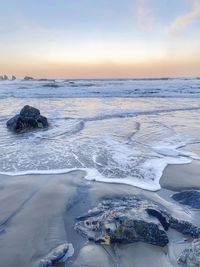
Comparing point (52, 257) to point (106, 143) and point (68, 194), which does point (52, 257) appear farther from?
point (106, 143)

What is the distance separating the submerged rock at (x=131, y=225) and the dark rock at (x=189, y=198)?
58cm

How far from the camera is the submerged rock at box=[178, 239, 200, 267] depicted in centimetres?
280

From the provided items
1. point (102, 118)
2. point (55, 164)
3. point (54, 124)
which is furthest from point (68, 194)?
point (102, 118)

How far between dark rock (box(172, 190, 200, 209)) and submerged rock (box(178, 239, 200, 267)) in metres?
1.37

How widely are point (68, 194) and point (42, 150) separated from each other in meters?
2.86

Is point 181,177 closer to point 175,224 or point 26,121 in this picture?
point 175,224

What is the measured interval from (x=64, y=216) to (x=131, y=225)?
95 cm

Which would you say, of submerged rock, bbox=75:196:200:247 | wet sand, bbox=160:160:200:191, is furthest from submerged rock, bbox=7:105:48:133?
submerged rock, bbox=75:196:200:247

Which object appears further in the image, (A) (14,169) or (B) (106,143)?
(B) (106,143)

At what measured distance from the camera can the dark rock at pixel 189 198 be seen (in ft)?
14.3

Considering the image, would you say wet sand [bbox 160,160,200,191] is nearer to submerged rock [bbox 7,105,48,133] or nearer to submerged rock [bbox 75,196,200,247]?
submerged rock [bbox 75,196,200,247]

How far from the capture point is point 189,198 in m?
4.53

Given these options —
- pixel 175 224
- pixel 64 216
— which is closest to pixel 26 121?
pixel 64 216

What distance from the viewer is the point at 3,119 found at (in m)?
12.8
